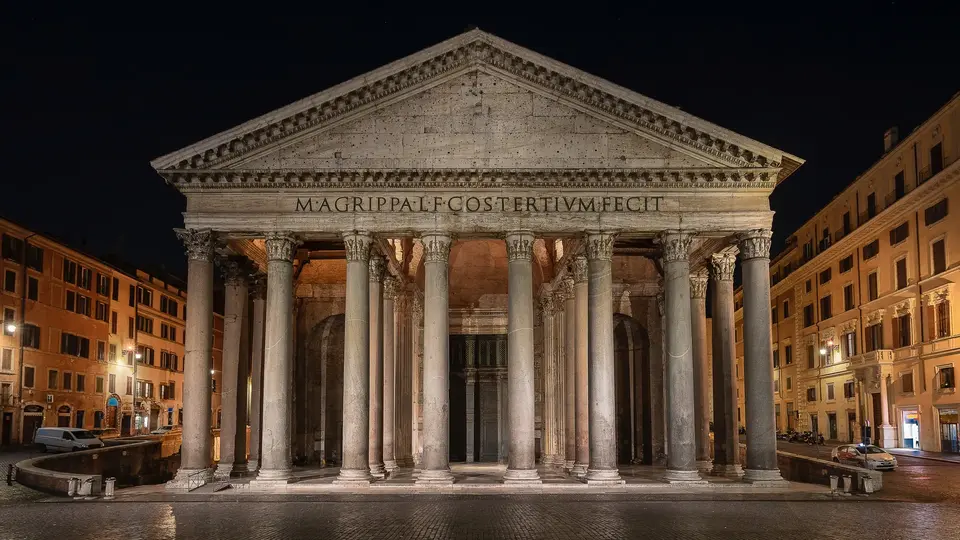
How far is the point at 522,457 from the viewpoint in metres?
26.3

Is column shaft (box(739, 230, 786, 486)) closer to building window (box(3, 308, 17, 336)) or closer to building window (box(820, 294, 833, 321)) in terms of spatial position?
building window (box(820, 294, 833, 321))

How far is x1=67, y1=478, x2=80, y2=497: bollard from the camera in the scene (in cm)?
2464

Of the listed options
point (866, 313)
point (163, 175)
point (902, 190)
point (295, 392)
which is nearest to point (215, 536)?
point (163, 175)

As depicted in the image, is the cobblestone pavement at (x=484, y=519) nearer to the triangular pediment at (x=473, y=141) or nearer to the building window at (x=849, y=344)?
the triangular pediment at (x=473, y=141)

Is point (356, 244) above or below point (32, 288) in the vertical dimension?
below

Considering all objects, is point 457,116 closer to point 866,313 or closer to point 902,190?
point 902,190

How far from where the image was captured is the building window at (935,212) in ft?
139

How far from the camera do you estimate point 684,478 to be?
85.5 ft

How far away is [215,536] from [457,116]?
546 inches

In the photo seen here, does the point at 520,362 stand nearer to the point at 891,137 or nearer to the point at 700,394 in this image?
the point at 700,394

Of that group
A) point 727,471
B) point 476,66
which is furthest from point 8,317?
point 727,471

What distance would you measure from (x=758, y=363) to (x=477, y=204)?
29.9 ft

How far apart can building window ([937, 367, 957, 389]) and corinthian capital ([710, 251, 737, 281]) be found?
57.3ft

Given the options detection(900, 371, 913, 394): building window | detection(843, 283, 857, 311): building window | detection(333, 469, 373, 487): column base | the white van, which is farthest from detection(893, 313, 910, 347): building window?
the white van
